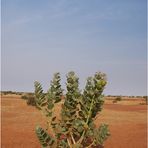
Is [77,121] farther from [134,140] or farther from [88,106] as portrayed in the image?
[134,140]

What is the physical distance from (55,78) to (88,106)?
167 centimetres

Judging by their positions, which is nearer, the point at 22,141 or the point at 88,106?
the point at 88,106

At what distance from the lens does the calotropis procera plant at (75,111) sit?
1238 centimetres

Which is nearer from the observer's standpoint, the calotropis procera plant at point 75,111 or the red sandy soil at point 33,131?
the calotropis procera plant at point 75,111

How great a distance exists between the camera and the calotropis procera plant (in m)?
12.4

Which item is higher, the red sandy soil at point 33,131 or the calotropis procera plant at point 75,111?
the calotropis procera plant at point 75,111

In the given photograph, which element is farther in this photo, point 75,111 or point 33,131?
point 33,131

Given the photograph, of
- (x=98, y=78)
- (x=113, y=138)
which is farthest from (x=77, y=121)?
(x=113, y=138)

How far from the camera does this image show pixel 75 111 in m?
13.2

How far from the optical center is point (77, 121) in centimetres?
1264

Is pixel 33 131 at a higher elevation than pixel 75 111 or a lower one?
lower

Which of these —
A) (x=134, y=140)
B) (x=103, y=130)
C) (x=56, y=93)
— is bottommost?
(x=134, y=140)

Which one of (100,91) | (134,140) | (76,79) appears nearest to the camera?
(100,91)

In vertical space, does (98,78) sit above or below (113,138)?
above
